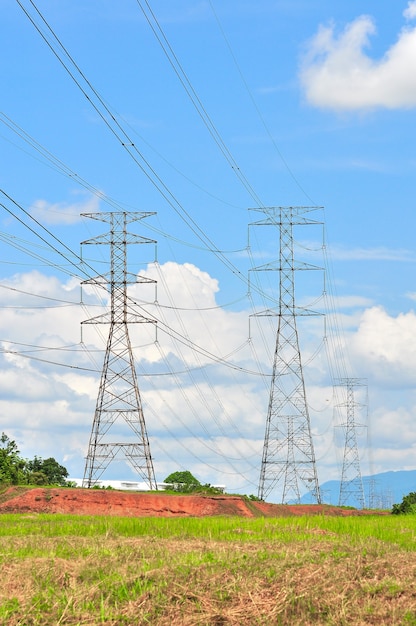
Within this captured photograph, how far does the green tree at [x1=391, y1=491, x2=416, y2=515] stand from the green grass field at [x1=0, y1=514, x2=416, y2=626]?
115 feet

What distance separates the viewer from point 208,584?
16.9 meters

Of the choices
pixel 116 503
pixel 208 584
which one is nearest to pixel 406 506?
pixel 116 503

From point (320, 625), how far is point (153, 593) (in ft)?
10.3

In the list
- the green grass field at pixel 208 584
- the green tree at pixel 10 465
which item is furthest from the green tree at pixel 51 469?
the green grass field at pixel 208 584

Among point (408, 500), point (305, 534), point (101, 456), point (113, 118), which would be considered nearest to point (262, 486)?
point (101, 456)

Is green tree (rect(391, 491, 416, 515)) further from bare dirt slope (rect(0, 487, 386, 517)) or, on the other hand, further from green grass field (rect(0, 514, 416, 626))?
green grass field (rect(0, 514, 416, 626))

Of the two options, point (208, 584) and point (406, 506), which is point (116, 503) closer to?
point (406, 506)

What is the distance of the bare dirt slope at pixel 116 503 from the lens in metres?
55.4

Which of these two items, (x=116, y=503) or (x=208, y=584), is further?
(x=116, y=503)

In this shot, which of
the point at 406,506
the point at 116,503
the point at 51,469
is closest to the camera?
the point at 406,506

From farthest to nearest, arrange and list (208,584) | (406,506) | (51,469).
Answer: (51,469), (406,506), (208,584)

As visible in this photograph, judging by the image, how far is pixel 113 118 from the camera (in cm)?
4769

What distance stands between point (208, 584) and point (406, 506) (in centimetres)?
4263

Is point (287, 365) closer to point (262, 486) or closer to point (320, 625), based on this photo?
point (262, 486)
